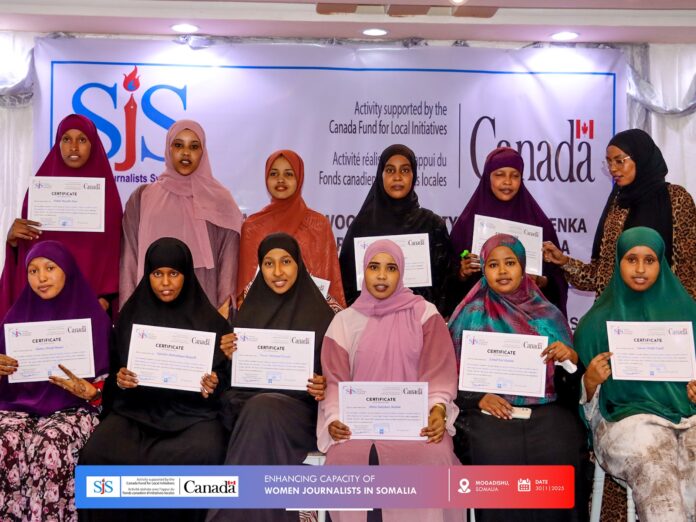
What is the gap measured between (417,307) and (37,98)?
3.22m

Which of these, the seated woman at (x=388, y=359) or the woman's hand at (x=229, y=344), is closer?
Answer: the seated woman at (x=388, y=359)

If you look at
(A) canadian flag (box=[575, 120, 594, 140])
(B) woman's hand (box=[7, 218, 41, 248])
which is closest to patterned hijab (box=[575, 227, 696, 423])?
(A) canadian flag (box=[575, 120, 594, 140])

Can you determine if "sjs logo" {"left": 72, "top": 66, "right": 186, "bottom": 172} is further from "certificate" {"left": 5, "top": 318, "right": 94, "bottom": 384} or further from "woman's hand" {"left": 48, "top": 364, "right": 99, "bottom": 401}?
"woman's hand" {"left": 48, "top": 364, "right": 99, "bottom": 401}

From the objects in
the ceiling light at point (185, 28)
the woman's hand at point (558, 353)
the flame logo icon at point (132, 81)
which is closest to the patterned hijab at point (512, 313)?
the woman's hand at point (558, 353)

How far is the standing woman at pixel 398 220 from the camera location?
514 cm

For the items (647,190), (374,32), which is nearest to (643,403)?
(647,190)

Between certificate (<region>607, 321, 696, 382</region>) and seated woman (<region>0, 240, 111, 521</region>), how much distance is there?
8.28ft

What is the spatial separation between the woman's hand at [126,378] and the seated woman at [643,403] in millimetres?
2168

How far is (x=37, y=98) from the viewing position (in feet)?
20.0

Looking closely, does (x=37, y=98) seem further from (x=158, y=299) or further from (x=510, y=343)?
(x=510, y=343)

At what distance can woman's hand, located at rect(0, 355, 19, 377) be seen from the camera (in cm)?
437

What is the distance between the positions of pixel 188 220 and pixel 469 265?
1.63 meters

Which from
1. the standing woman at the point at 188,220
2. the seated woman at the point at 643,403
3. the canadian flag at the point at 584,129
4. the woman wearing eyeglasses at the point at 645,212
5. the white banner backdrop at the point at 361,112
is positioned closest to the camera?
the seated woman at the point at 643,403

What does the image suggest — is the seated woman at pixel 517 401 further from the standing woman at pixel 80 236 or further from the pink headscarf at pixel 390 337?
the standing woman at pixel 80 236
